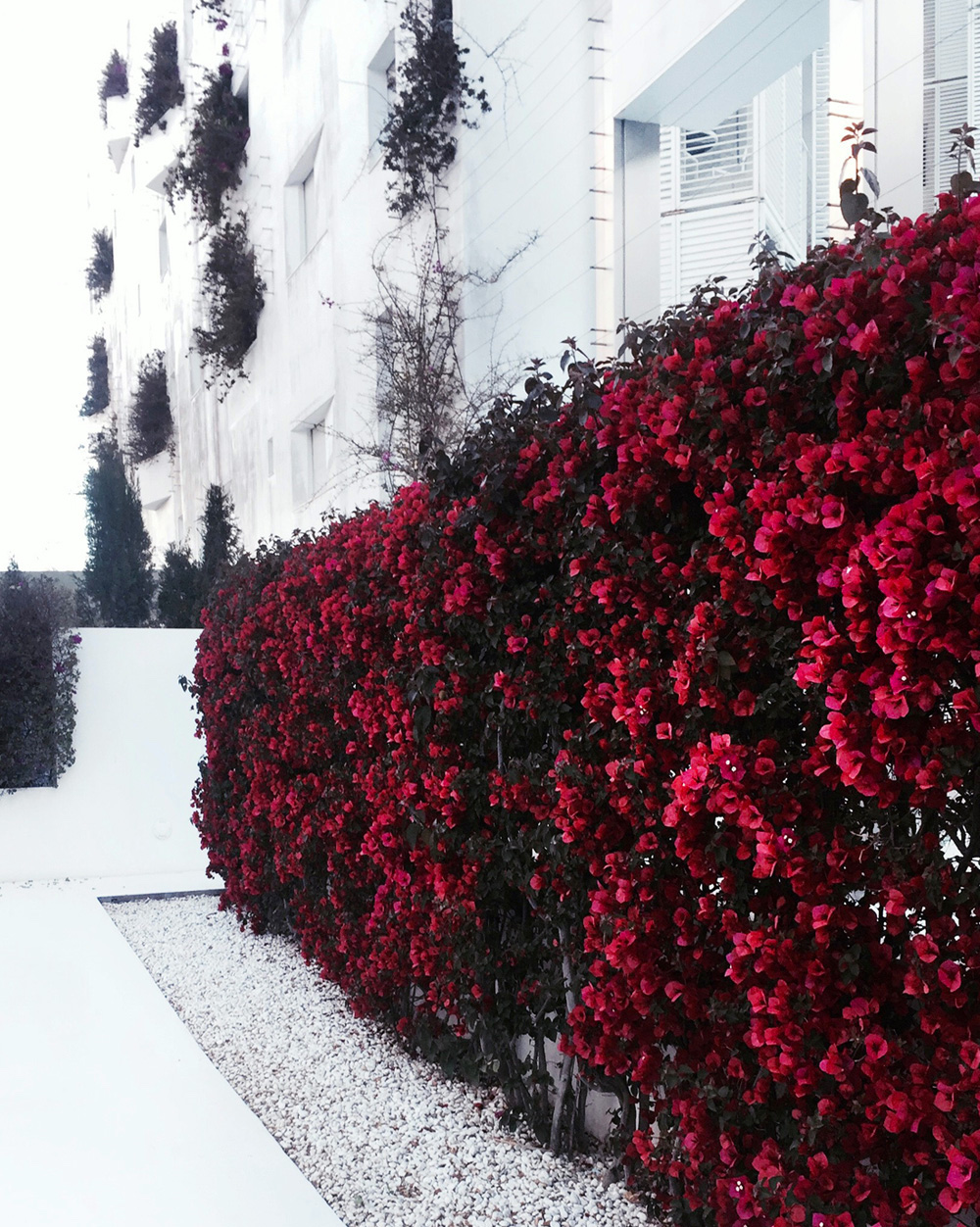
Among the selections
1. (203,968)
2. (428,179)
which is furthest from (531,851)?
(428,179)

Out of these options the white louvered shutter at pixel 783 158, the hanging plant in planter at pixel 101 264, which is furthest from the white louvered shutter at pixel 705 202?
the hanging plant in planter at pixel 101 264

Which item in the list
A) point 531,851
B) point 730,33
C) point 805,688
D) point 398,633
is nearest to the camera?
point 805,688

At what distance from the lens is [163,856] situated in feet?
31.2

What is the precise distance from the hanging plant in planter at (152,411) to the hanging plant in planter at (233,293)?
6226mm

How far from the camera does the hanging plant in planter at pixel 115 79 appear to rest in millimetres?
23656

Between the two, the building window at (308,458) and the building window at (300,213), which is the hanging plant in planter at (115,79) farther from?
the building window at (308,458)

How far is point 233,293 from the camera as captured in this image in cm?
1438

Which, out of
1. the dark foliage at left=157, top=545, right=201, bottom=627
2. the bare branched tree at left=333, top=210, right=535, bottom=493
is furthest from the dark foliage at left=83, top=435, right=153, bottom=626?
the bare branched tree at left=333, top=210, right=535, bottom=493

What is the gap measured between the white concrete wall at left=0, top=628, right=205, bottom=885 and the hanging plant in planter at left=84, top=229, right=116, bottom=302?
19817mm

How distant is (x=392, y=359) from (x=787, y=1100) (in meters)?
7.85

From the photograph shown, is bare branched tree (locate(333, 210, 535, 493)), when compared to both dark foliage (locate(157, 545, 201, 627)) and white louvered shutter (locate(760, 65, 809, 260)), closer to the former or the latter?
white louvered shutter (locate(760, 65, 809, 260))

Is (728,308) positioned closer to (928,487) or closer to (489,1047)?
(928,487)

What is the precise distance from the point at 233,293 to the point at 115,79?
42.1 feet

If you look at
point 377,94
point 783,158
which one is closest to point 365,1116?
point 783,158
